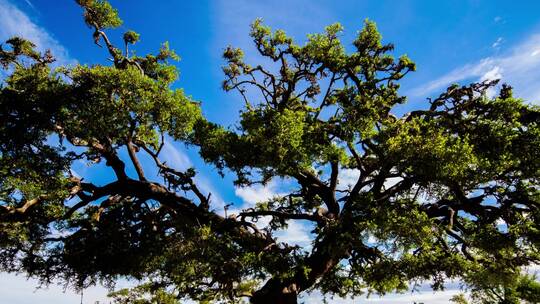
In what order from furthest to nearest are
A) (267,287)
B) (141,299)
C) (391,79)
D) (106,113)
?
(141,299) → (391,79) → (267,287) → (106,113)

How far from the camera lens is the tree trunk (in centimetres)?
1356

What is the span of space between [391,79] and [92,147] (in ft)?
38.2

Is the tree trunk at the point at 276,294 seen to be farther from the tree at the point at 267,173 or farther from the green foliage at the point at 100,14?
the green foliage at the point at 100,14

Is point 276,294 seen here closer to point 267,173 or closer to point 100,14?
point 267,173

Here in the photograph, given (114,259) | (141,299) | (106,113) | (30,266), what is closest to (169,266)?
(114,259)

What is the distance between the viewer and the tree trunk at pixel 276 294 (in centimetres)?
1356

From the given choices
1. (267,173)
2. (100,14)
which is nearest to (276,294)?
(267,173)

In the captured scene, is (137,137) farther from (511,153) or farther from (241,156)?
(511,153)

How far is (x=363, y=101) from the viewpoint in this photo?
42.7 feet

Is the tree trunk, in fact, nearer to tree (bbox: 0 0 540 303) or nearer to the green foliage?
tree (bbox: 0 0 540 303)

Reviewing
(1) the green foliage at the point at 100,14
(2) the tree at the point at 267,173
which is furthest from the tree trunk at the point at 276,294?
(1) the green foliage at the point at 100,14

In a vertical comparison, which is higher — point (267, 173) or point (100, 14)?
point (100, 14)

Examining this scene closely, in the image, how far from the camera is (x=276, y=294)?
13.6 metres

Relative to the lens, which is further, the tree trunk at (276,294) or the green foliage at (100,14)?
the green foliage at (100,14)
